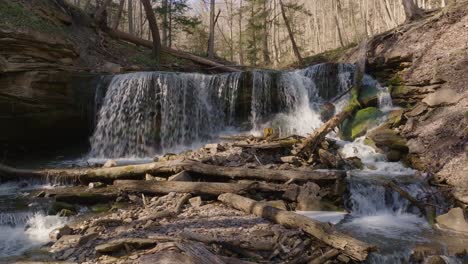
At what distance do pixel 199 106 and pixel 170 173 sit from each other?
5.94m

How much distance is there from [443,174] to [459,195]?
35.3 inches

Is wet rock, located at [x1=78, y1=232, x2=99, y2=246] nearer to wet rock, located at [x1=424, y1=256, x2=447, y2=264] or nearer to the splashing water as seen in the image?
the splashing water

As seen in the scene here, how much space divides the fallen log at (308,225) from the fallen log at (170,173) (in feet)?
3.07

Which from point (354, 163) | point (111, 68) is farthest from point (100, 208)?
point (111, 68)

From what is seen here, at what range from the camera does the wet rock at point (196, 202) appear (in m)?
7.00

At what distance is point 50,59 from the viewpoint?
12867 millimetres

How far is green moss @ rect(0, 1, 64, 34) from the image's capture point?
12.7 m

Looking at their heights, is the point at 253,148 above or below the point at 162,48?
below

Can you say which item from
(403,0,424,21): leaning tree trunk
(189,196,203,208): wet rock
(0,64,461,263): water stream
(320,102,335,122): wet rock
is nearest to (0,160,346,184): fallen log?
(189,196,203,208): wet rock

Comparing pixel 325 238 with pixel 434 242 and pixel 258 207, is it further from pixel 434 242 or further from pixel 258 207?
pixel 434 242

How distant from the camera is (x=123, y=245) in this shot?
5086mm

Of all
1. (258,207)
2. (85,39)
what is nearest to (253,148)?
(258,207)

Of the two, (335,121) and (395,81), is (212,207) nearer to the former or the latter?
(335,121)

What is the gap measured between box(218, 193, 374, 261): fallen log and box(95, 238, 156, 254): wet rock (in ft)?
6.14
